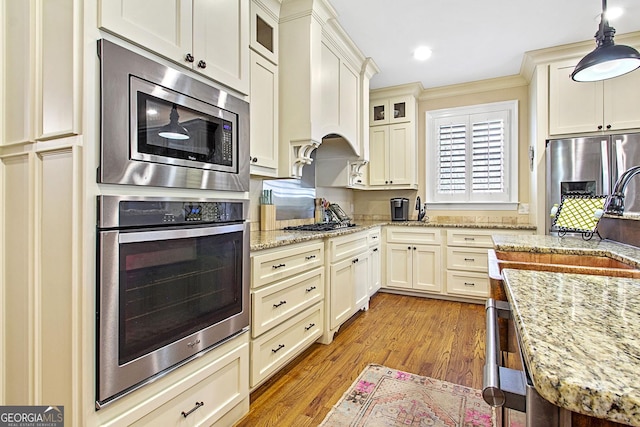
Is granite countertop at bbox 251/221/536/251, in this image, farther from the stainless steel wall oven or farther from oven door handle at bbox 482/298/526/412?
oven door handle at bbox 482/298/526/412

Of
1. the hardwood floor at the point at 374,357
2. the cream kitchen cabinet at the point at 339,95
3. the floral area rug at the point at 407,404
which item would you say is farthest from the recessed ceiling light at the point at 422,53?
the floral area rug at the point at 407,404

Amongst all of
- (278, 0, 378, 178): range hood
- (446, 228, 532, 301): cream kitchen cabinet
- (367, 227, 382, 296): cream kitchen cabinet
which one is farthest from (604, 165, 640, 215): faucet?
(367, 227, 382, 296): cream kitchen cabinet

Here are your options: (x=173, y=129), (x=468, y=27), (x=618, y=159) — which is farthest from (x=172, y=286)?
(x=618, y=159)

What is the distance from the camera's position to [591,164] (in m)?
3.00

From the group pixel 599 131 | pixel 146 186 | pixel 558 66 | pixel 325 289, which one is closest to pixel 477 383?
pixel 325 289

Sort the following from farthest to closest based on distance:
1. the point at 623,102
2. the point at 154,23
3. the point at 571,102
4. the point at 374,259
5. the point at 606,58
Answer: the point at 374,259 → the point at 571,102 → the point at 623,102 → the point at 606,58 → the point at 154,23

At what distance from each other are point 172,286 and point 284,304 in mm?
886

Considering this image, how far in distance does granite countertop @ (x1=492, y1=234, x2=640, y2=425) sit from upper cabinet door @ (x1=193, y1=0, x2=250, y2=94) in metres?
1.42

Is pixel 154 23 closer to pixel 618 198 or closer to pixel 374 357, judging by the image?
pixel 618 198

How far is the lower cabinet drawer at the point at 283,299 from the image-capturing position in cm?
182

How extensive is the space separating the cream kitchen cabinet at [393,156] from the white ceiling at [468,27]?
816 mm

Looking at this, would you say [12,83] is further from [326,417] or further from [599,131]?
[599,131]

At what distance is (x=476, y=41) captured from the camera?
120 inches

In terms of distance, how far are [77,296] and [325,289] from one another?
1.76 metres
